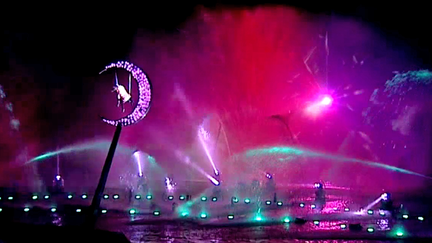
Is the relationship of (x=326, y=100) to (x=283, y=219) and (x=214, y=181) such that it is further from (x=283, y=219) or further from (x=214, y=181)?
(x=283, y=219)

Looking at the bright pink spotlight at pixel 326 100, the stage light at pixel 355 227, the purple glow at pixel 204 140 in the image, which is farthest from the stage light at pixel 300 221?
the bright pink spotlight at pixel 326 100

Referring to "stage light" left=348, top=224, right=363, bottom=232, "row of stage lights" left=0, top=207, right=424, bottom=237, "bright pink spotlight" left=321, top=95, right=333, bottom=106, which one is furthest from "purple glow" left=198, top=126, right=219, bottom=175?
"stage light" left=348, top=224, right=363, bottom=232

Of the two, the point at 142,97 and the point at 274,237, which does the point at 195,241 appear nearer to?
the point at 274,237

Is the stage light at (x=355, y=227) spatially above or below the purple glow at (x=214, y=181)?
below

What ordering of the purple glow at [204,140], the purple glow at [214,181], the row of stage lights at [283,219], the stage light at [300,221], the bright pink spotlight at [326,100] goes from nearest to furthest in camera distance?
the row of stage lights at [283,219] → the stage light at [300,221] → the purple glow at [214,181] → the bright pink spotlight at [326,100] → the purple glow at [204,140]

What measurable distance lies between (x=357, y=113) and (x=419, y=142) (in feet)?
16.1

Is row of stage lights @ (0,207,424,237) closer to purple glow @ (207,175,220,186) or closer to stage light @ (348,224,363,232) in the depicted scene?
stage light @ (348,224,363,232)

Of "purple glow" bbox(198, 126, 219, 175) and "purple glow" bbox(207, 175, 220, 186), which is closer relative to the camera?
"purple glow" bbox(207, 175, 220, 186)

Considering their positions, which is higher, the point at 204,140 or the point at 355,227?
the point at 204,140

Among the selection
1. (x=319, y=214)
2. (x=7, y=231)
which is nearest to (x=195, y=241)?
(x=7, y=231)

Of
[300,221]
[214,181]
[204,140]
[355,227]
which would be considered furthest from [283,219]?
[204,140]

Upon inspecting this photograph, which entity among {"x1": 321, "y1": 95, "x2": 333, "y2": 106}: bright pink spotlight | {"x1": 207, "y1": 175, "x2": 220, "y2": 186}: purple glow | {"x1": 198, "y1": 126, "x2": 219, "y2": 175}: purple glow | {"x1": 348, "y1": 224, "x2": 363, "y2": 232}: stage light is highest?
{"x1": 321, "y1": 95, "x2": 333, "y2": 106}: bright pink spotlight

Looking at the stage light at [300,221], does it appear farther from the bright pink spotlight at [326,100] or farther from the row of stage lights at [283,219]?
the bright pink spotlight at [326,100]

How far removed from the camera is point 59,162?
124 ft
